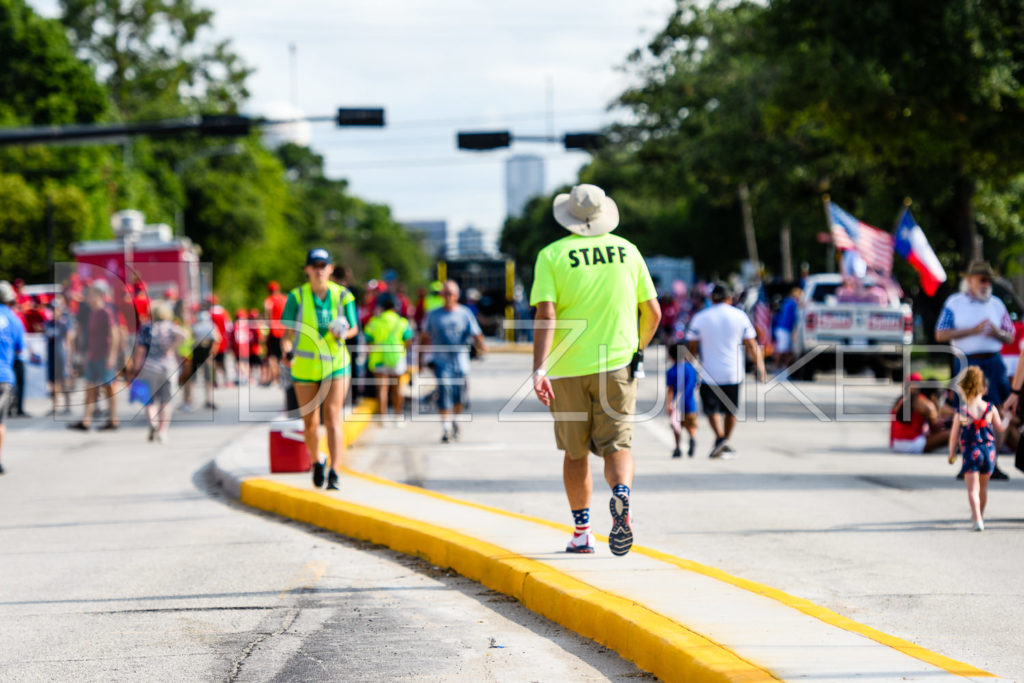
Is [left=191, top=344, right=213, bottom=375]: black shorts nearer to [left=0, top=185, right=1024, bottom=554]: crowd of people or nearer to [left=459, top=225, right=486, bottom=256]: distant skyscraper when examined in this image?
[left=0, top=185, right=1024, bottom=554]: crowd of people

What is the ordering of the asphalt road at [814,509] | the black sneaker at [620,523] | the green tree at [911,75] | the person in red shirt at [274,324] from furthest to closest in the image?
the person in red shirt at [274,324] < the green tree at [911,75] < the black sneaker at [620,523] < the asphalt road at [814,509]

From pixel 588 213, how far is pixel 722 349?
6.53 m

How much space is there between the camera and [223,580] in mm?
7527

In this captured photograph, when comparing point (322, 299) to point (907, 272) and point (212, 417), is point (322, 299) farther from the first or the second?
point (907, 272)

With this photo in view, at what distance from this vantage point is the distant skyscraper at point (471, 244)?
54.7 metres

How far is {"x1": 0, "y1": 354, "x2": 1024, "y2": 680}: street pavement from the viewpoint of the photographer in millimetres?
5785

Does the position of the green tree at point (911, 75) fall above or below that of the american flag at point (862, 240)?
above

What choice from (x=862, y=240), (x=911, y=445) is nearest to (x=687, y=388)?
(x=911, y=445)

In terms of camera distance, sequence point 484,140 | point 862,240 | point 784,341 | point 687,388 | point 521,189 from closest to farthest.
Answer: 1. point 687,388
2. point 484,140
3. point 862,240
4. point 784,341
5. point 521,189

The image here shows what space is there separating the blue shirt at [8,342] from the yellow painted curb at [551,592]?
446 cm

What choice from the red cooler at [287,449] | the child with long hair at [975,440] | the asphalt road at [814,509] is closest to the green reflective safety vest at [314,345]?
the red cooler at [287,449]

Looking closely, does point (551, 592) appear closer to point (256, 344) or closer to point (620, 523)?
point (620, 523)

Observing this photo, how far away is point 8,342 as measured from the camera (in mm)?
13391

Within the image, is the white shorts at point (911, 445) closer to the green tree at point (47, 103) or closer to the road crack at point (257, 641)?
the road crack at point (257, 641)
